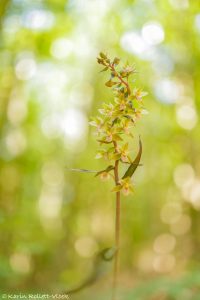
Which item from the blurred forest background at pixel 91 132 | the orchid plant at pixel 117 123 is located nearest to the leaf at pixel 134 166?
the orchid plant at pixel 117 123

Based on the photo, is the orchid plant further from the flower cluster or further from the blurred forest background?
the blurred forest background

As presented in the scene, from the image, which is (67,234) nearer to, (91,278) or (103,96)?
(103,96)

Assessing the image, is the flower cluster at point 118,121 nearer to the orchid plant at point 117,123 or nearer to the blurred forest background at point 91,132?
the orchid plant at point 117,123

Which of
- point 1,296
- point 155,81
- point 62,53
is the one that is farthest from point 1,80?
point 1,296

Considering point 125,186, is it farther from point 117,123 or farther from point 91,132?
point 91,132

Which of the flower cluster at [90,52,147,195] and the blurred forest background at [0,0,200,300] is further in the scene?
the blurred forest background at [0,0,200,300]

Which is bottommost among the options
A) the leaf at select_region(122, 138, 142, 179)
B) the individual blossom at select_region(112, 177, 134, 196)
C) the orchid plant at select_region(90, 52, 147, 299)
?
the individual blossom at select_region(112, 177, 134, 196)

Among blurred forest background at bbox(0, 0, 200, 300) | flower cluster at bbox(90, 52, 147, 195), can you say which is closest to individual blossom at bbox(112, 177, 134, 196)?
flower cluster at bbox(90, 52, 147, 195)

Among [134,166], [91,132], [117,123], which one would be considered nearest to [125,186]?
[134,166]
